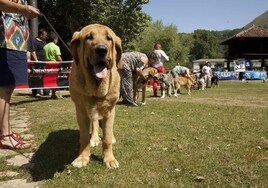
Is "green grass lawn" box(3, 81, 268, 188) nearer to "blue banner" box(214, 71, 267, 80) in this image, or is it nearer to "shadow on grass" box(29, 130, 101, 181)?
"shadow on grass" box(29, 130, 101, 181)

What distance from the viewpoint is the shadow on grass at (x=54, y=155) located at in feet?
12.0

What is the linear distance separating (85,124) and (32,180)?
34.9 inches

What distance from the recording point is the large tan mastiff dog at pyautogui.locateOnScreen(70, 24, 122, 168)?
3527 millimetres

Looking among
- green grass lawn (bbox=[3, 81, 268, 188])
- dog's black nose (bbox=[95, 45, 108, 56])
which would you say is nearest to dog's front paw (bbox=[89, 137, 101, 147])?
green grass lawn (bbox=[3, 81, 268, 188])

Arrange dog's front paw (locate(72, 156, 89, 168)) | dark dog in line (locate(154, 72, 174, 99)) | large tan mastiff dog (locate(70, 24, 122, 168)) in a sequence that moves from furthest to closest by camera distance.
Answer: dark dog in line (locate(154, 72, 174, 99)) → dog's front paw (locate(72, 156, 89, 168)) → large tan mastiff dog (locate(70, 24, 122, 168))

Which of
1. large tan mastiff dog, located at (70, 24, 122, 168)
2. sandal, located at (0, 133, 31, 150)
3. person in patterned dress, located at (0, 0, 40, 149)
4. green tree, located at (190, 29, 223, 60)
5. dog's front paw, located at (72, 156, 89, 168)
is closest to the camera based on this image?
large tan mastiff dog, located at (70, 24, 122, 168)

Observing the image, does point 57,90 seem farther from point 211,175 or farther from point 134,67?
point 211,175

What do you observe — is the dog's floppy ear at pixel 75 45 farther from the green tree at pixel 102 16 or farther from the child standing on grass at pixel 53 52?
the green tree at pixel 102 16

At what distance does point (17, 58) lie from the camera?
15.1 feet

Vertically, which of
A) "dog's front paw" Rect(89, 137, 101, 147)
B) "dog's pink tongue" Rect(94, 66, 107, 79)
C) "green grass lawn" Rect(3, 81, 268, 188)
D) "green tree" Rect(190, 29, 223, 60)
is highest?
"green tree" Rect(190, 29, 223, 60)

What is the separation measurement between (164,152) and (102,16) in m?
21.5

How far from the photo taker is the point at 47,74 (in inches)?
450

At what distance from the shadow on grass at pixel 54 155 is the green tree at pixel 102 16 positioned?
65.3 ft

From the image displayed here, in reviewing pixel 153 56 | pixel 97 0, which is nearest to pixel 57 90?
pixel 153 56
